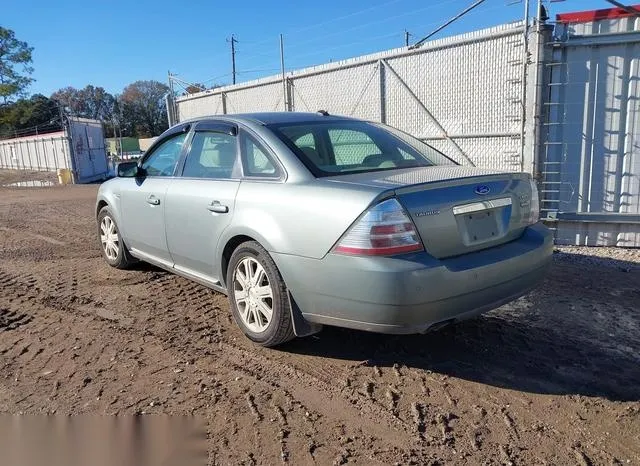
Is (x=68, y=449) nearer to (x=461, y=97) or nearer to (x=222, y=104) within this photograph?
(x=461, y=97)

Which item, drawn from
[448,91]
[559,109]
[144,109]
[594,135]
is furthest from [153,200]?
[144,109]

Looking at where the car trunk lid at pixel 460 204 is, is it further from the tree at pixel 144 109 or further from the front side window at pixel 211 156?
the tree at pixel 144 109

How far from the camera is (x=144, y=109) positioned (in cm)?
8944

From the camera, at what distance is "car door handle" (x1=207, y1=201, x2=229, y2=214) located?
396 centimetres

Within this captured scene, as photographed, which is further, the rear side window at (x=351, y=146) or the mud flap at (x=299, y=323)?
the rear side window at (x=351, y=146)

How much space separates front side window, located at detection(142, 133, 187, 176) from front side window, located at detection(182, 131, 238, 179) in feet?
0.83

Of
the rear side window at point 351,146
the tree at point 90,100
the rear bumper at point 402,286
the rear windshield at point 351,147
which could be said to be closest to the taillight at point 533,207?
the rear bumper at point 402,286

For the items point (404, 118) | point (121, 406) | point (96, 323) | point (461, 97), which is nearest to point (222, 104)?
point (404, 118)

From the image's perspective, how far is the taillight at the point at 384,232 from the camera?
305 centimetres

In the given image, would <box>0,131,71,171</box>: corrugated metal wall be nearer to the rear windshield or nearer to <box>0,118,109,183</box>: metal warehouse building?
<box>0,118,109,183</box>: metal warehouse building

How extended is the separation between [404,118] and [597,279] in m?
3.85

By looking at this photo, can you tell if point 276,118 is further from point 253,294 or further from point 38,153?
point 38,153

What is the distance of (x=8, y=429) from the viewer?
2.98 m

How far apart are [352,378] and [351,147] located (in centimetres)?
177
